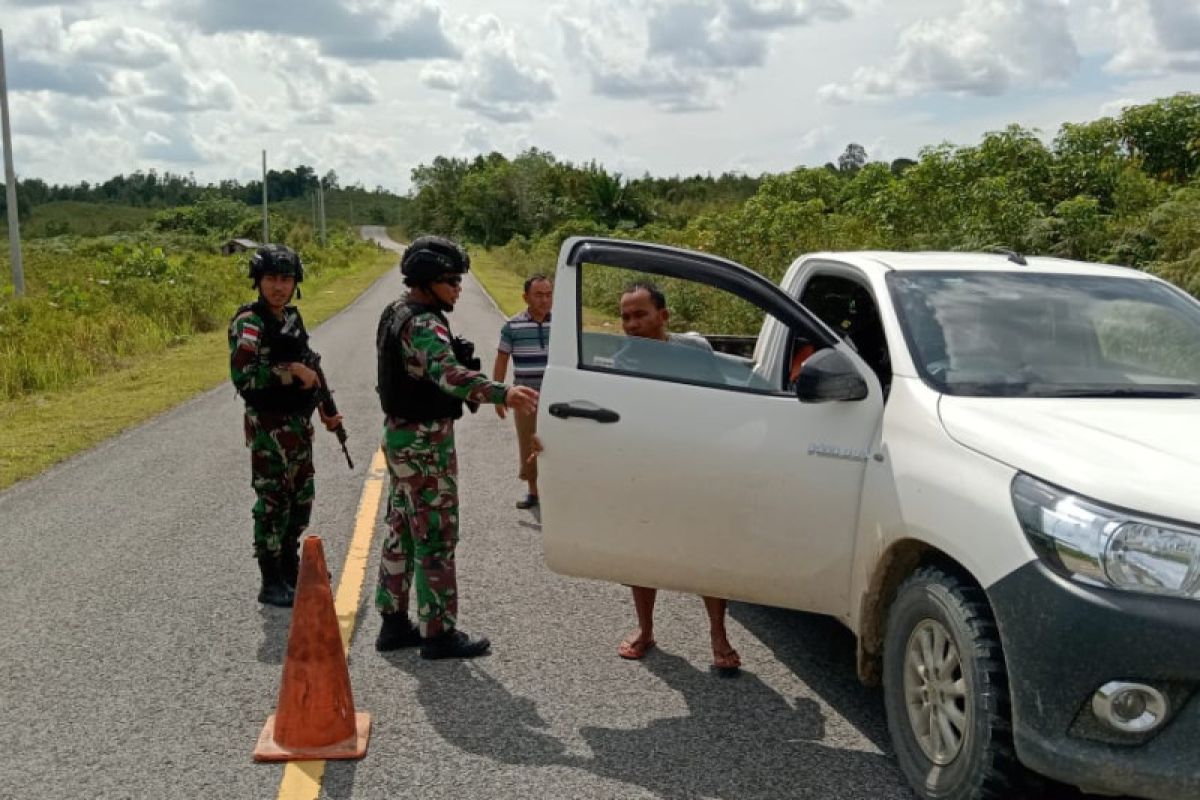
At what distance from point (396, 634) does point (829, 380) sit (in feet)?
7.80

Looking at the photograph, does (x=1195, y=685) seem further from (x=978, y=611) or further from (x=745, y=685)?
(x=745, y=685)

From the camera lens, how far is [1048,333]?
4.36 metres

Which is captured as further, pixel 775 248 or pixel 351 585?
pixel 775 248

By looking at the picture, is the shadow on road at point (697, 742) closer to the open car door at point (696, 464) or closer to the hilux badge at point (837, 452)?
the open car door at point (696, 464)

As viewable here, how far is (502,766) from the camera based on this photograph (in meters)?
3.93

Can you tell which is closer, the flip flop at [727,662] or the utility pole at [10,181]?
the flip flop at [727,662]

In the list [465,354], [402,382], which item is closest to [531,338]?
[465,354]

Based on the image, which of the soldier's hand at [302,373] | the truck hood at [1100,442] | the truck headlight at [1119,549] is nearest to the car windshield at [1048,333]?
the truck hood at [1100,442]

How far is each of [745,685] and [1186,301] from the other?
246cm

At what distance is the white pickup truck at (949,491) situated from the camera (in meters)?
2.94

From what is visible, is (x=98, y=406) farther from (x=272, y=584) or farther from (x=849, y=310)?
(x=849, y=310)

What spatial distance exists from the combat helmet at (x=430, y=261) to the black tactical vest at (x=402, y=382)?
0.39 ft

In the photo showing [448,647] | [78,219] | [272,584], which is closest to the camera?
[448,647]

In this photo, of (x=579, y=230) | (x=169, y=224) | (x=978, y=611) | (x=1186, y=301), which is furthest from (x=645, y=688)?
(x=169, y=224)
